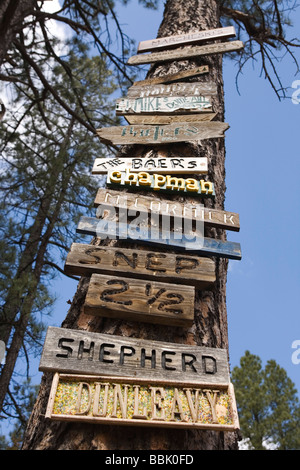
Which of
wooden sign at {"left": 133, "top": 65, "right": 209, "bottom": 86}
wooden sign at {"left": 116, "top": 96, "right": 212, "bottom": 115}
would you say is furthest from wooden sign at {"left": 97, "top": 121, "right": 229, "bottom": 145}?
wooden sign at {"left": 133, "top": 65, "right": 209, "bottom": 86}

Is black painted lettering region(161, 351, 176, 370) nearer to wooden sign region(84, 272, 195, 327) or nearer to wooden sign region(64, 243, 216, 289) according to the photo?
wooden sign region(84, 272, 195, 327)

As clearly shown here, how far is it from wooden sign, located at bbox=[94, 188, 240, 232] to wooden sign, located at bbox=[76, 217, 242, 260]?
12cm

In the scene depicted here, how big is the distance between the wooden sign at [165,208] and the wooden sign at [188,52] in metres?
1.78

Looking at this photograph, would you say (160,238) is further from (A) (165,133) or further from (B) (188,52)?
(B) (188,52)

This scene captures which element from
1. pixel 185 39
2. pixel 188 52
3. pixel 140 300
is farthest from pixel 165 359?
pixel 185 39

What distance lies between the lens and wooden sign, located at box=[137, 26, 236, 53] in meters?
3.67

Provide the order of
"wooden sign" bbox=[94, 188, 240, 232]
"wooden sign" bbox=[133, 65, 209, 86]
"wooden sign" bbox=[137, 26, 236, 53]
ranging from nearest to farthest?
"wooden sign" bbox=[94, 188, 240, 232]
"wooden sign" bbox=[133, 65, 209, 86]
"wooden sign" bbox=[137, 26, 236, 53]

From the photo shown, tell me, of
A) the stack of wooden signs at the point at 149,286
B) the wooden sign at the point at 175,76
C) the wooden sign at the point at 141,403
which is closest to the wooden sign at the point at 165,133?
the stack of wooden signs at the point at 149,286

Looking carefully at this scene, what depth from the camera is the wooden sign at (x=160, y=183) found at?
7.64ft

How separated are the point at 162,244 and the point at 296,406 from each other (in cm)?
1417

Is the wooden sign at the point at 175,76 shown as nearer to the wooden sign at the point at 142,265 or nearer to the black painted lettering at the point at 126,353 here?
the wooden sign at the point at 142,265

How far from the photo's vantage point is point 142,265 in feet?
6.41

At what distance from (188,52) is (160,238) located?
210 cm

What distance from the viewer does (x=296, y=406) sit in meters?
14.3
